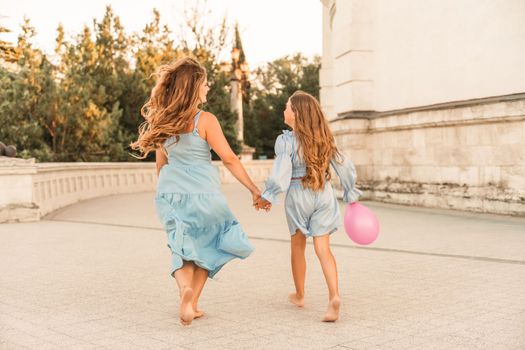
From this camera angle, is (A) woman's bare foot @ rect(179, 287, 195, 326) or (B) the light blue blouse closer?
(A) woman's bare foot @ rect(179, 287, 195, 326)

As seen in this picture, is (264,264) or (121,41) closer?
(264,264)

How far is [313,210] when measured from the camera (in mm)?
5531

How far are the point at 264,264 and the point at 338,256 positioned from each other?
93 centimetres

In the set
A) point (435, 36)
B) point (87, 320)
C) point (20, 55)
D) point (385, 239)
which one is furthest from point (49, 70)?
point (87, 320)

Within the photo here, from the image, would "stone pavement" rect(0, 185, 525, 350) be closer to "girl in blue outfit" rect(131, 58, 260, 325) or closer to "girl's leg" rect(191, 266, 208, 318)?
"girl's leg" rect(191, 266, 208, 318)

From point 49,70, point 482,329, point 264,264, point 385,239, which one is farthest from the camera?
point 49,70

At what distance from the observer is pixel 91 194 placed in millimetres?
22031

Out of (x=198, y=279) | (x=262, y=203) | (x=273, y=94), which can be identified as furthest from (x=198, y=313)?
(x=273, y=94)

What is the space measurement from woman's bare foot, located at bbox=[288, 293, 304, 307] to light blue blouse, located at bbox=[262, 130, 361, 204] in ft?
2.46

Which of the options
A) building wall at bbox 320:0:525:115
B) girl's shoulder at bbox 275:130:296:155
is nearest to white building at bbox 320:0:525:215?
building wall at bbox 320:0:525:115

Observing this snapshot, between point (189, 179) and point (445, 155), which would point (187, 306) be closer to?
point (189, 179)

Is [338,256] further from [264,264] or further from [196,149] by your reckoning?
[196,149]

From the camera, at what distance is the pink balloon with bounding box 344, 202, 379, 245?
212 inches

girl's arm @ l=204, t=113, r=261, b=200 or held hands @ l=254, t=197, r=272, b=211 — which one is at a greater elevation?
girl's arm @ l=204, t=113, r=261, b=200
